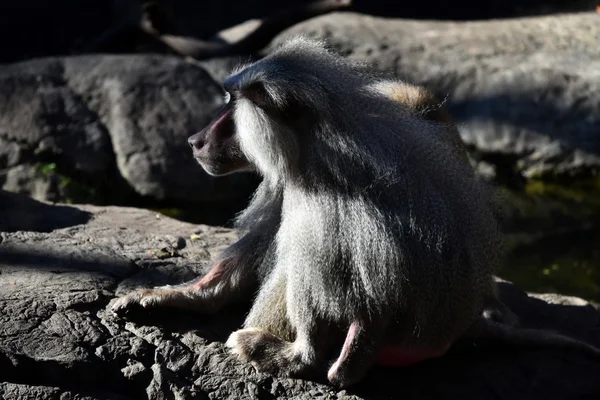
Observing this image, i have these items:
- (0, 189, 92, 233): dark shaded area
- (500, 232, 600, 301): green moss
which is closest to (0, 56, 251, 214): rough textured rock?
(0, 189, 92, 233): dark shaded area

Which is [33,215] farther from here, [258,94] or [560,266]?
[560,266]

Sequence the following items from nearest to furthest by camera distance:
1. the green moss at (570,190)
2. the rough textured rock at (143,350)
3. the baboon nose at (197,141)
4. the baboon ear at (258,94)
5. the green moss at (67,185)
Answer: the baboon ear at (258,94)
the rough textured rock at (143,350)
the baboon nose at (197,141)
the green moss at (67,185)
the green moss at (570,190)

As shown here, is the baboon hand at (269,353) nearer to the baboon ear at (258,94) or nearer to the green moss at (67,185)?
the baboon ear at (258,94)

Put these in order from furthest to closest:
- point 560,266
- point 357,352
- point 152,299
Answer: point 560,266, point 152,299, point 357,352

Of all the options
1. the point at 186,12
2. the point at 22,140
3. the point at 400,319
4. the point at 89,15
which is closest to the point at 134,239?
the point at 400,319

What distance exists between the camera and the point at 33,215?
412 centimetres

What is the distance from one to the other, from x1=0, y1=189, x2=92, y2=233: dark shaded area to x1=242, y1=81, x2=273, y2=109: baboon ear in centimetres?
154

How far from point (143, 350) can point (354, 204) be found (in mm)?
956

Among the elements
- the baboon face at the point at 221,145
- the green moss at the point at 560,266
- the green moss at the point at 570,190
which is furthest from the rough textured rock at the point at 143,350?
the green moss at the point at 570,190

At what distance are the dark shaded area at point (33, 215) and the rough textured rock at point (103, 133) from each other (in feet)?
6.80

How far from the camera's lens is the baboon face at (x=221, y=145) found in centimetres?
313

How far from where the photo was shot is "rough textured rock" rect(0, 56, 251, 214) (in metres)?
6.38

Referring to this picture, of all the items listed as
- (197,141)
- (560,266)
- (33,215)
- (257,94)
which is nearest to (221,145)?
(197,141)

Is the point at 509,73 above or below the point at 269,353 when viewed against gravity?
above
